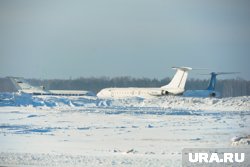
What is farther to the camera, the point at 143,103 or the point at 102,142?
the point at 143,103

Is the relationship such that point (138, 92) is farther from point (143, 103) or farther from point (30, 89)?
point (30, 89)

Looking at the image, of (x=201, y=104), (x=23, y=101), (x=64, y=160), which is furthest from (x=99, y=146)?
(x=201, y=104)

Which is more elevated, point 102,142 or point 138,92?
point 138,92

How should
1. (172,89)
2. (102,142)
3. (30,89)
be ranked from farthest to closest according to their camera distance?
1. (30,89)
2. (172,89)
3. (102,142)

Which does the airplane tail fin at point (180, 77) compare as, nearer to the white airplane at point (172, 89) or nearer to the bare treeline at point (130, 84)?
the white airplane at point (172, 89)

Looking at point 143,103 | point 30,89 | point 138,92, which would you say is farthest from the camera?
point 30,89

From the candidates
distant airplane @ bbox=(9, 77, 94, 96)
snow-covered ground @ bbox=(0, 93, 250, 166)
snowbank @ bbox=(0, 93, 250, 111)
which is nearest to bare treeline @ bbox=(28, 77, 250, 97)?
distant airplane @ bbox=(9, 77, 94, 96)

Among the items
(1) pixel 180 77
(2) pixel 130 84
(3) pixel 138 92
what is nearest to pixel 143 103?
(1) pixel 180 77

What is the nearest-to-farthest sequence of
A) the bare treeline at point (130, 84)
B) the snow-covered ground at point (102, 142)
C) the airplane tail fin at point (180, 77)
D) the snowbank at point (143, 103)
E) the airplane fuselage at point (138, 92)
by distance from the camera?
1. the snow-covered ground at point (102, 142)
2. the snowbank at point (143, 103)
3. the airplane tail fin at point (180, 77)
4. the airplane fuselage at point (138, 92)
5. the bare treeline at point (130, 84)

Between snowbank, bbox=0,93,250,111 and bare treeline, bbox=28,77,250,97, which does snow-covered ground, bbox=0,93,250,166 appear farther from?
bare treeline, bbox=28,77,250,97

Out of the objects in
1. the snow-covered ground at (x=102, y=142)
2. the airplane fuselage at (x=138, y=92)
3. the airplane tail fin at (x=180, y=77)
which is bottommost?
the snow-covered ground at (x=102, y=142)

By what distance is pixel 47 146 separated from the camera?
17297 millimetres

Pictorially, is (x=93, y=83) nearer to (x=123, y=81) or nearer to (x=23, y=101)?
(x=123, y=81)

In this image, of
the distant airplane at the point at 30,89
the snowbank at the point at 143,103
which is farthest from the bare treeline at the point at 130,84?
the snowbank at the point at 143,103
